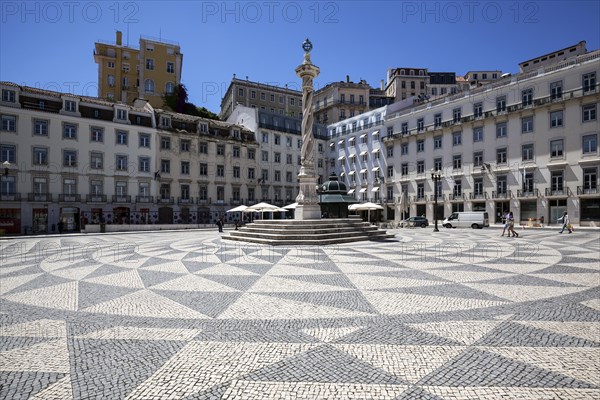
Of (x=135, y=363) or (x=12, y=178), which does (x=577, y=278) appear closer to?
(x=135, y=363)

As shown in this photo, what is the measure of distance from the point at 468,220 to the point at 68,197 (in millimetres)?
40655

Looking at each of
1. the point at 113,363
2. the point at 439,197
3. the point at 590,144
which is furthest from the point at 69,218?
the point at 590,144

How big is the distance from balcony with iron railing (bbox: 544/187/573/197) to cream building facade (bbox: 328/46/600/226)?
0.08m

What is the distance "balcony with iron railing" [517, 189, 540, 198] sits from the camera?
32981mm

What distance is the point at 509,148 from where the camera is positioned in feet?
116

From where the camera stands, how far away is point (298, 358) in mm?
3746

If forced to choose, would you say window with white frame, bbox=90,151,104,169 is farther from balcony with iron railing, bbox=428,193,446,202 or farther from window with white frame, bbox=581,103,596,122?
window with white frame, bbox=581,103,596,122

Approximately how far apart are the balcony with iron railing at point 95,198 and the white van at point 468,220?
36632mm

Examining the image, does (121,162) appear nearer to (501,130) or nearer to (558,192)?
(501,130)

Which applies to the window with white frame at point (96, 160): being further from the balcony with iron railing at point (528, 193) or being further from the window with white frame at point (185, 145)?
the balcony with iron railing at point (528, 193)

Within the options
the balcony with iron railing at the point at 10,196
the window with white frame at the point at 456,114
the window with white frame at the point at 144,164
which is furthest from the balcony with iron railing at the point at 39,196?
the window with white frame at the point at 456,114

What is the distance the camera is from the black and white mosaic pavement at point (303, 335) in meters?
3.18

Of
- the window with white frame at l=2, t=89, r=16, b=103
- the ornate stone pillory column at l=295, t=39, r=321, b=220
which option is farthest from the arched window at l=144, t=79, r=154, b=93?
the ornate stone pillory column at l=295, t=39, r=321, b=220

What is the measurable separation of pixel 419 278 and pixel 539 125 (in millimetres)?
34543
